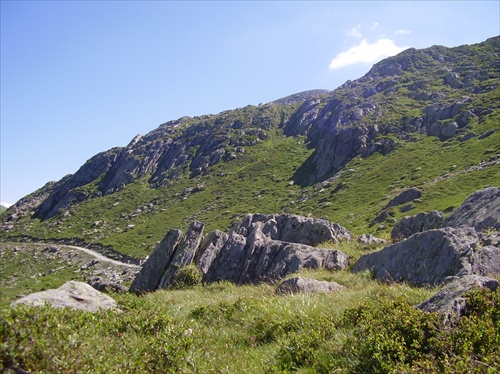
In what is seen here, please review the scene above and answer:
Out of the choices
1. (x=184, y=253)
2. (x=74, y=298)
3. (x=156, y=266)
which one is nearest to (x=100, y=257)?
(x=156, y=266)

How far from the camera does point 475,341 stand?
216 inches

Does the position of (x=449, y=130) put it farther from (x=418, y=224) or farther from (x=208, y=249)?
(x=208, y=249)

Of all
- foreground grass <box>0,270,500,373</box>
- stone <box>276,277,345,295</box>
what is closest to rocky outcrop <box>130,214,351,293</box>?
stone <box>276,277,345,295</box>

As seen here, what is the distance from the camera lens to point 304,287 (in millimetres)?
12914

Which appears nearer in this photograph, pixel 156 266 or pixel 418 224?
pixel 418 224

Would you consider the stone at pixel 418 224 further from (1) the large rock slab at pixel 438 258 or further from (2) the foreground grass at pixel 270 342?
(2) the foreground grass at pixel 270 342

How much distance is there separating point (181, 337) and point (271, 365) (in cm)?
221

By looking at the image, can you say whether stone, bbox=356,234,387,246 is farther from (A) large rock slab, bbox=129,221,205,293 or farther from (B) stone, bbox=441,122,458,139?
(B) stone, bbox=441,122,458,139

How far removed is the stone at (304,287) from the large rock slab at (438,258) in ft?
8.08

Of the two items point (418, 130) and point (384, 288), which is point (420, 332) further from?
point (418, 130)

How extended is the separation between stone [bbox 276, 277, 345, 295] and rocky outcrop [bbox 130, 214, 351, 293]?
7147mm

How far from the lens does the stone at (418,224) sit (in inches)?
1003

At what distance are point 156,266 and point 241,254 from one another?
25.5 ft

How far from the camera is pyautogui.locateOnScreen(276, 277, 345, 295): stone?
12797 millimetres
